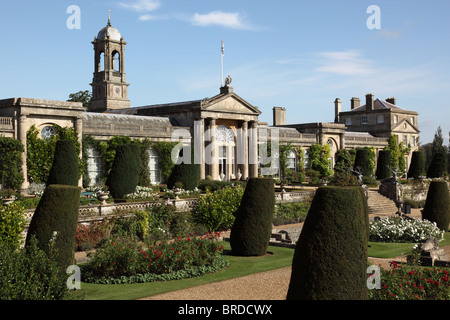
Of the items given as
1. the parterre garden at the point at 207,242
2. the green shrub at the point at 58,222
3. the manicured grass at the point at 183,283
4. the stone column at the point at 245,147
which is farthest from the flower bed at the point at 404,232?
the stone column at the point at 245,147

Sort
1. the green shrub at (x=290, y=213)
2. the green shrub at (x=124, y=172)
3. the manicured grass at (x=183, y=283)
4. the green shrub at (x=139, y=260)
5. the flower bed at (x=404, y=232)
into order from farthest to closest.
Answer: the green shrub at (x=124, y=172) → the green shrub at (x=290, y=213) → the flower bed at (x=404, y=232) → the green shrub at (x=139, y=260) → the manicured grass at (x=183, y=283)

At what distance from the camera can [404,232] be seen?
73.3ft

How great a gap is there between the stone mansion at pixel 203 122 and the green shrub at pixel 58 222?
19090mm

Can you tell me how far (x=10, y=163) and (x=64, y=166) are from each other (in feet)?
15.3

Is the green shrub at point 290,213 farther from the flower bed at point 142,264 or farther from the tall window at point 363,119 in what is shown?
the tall window at point 363,119

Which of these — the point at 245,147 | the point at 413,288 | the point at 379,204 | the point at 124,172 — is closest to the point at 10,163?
the point at 124,172

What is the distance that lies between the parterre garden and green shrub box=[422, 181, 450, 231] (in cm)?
5

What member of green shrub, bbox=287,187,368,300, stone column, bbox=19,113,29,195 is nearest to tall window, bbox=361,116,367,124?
stone column, bbox=19,113,29,195

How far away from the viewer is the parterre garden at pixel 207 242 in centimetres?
949

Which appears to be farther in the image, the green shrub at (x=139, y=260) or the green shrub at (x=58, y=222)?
the green shrub at (x=139, y=260)

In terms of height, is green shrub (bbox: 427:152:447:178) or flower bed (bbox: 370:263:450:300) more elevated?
green shrub (bbox: 427:152:447:178)

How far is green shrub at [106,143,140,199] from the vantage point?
96.2 ft

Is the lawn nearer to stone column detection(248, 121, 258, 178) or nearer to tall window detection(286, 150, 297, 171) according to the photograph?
stone column detection(248, 121, 258, 178)

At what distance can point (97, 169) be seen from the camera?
121ft
